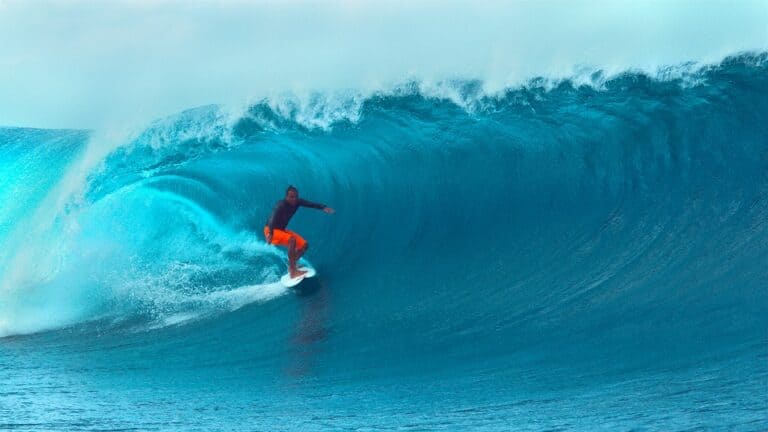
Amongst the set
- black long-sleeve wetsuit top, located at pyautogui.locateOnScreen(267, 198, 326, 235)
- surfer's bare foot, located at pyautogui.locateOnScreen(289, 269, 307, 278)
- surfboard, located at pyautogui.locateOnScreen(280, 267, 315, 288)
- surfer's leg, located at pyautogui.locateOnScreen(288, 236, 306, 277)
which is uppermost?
black long-sleeve wetsuit top, located at pyautogui.locateOnScreen(267, 198, 326, 235)

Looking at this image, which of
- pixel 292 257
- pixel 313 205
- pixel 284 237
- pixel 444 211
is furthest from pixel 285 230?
pixel 444 211

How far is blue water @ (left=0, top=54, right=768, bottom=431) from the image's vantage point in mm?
6488

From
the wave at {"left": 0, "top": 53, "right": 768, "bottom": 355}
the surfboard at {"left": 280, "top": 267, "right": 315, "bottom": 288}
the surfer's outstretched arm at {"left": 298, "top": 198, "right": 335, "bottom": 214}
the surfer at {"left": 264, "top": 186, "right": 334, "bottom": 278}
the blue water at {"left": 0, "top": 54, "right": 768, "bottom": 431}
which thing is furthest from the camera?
the surfboard at {"left": 280, "top": 267, "right": 315, "bottom": 288}

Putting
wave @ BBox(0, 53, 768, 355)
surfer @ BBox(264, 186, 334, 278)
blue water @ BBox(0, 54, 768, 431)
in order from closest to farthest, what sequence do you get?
blue water @ BBox(0, 54, 768, 431), wave @ BBox(0, 53, 768, 355), surfer @ BBox(264, 186, 334, 278)

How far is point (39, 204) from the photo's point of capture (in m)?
11.7

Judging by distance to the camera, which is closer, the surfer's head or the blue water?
the blue water

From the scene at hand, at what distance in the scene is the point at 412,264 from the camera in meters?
10.2

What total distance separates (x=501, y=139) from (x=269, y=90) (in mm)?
3341

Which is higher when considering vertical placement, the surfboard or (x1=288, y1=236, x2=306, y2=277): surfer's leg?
(x1=288, y1=236, x2=306, y2=277): surfer's leg

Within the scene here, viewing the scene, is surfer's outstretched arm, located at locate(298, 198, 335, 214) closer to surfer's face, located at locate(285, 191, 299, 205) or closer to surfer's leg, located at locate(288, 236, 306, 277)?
surfer's face, located at locate(285, 191, 299, 205)

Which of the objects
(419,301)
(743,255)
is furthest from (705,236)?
(419,301)

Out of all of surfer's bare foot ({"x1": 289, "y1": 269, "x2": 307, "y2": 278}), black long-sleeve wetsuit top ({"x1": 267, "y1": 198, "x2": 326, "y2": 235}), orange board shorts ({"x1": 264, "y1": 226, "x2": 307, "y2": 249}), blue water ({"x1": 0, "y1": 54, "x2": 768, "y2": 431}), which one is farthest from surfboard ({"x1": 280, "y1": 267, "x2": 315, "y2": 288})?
black long-sleeve wetsuit top ({"x1": 267, "y1": 198, "x2": 326, "y2": 235})

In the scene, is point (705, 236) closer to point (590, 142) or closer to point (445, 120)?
point (590, 142)

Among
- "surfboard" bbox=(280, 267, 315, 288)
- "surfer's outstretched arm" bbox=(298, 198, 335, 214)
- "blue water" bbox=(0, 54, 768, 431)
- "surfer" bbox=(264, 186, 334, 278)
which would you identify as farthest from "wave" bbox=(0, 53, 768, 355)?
"surfer's outstretched arm" bbox=(298, 198, 335, 214)
